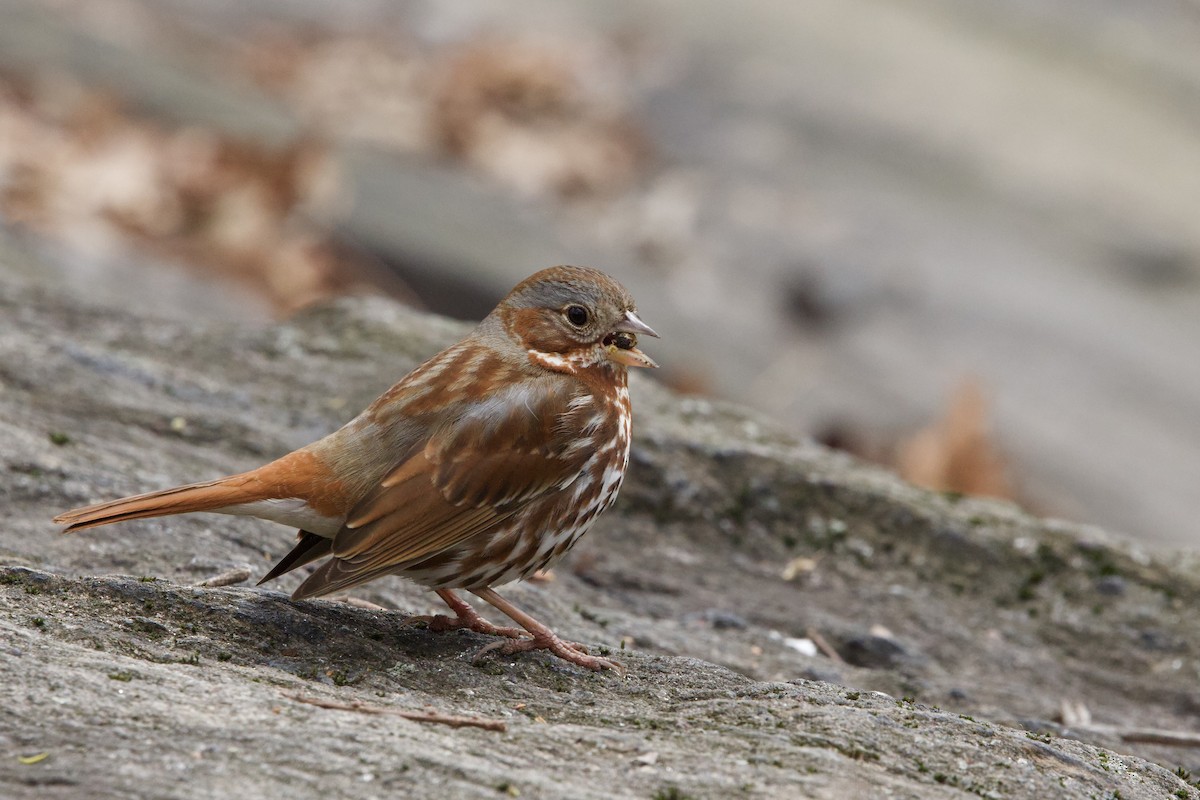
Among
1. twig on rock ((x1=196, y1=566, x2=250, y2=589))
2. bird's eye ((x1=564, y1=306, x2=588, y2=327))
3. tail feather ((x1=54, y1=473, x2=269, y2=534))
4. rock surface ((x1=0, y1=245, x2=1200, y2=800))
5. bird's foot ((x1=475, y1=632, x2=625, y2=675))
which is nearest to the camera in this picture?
rock surface ((x1=0, y1=245, x2=1200, y2=800))

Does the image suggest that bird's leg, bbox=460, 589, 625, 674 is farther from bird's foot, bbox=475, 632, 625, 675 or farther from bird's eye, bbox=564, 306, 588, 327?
bird's eye, bbox=564, 306, 588, 327

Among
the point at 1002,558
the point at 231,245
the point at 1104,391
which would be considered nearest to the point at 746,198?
the point at 1104,391

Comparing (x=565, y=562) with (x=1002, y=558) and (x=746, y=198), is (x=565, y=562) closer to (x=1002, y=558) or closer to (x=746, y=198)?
(x=1002, y=558)

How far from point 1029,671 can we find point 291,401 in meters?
2.79

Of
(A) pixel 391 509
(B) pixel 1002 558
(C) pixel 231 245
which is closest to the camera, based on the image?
(A) pixel 391 509

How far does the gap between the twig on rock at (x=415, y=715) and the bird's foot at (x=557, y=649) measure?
1.82ft

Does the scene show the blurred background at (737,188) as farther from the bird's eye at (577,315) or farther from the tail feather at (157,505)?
the tail feather at (157,505)

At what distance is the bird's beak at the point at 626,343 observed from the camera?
4.03 meters

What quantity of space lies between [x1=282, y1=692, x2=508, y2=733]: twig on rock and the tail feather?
0.65 meters

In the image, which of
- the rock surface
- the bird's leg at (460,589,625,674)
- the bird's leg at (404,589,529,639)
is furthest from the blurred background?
the bird's leg at (460,589,625,674)

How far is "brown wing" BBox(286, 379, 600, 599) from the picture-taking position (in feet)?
11.5

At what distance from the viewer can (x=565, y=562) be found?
494 centimetres

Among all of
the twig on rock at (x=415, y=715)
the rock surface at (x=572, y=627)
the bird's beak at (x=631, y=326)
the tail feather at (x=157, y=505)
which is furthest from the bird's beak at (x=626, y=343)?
the twig on rock at (x=415, y=715)

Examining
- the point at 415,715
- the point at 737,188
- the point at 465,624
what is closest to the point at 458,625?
the point at 465,624
